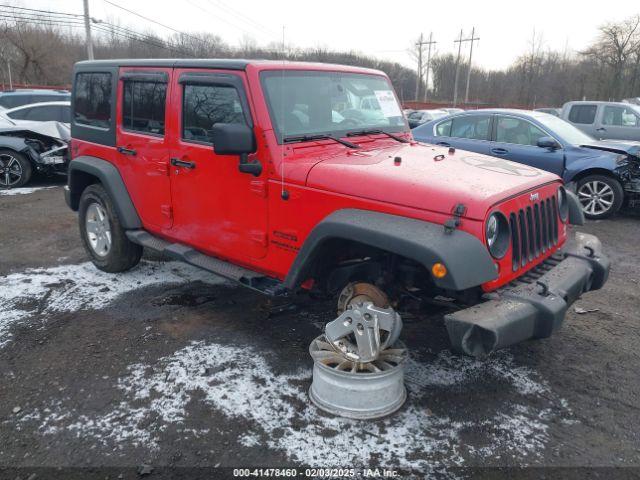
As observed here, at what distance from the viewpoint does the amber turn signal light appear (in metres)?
2.64

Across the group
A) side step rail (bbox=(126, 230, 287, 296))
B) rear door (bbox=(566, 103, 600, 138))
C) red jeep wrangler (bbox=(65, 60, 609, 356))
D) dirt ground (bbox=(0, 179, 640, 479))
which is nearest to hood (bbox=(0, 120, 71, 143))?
red jeep wrangler (bbox=(65, 60, 609, 356))

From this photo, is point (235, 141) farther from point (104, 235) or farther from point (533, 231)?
point (104, 235)

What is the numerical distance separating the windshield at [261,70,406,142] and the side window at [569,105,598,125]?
31.6ft

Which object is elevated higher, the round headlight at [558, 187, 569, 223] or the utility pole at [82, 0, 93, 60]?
the utility pole at [82, 0, 93, 60]

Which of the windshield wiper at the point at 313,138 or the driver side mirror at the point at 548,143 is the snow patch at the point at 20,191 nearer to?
the windshield wiper at the point at 313,138

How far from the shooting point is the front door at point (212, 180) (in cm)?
374

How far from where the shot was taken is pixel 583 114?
12547 mm

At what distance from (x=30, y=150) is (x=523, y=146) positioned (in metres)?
8.97

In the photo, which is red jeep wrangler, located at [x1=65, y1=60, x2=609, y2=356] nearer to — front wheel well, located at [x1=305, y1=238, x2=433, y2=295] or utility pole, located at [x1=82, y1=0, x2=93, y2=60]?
front wheel well, located at [x1=305, y1=238, x2=433, y2=295]

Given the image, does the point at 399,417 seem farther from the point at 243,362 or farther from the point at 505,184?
the point at 505,184

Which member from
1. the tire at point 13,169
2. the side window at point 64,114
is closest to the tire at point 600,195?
the tire at point 13,169

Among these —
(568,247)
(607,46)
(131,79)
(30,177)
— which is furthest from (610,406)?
(607,46)

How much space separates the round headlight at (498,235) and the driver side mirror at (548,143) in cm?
550

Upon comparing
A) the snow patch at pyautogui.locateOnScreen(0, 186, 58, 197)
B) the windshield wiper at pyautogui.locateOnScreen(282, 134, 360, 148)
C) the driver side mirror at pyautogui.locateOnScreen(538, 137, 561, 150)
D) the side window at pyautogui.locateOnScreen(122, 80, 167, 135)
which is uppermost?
the side window at pyautogui.locateOnScreen(122, 80, 167, 135)
